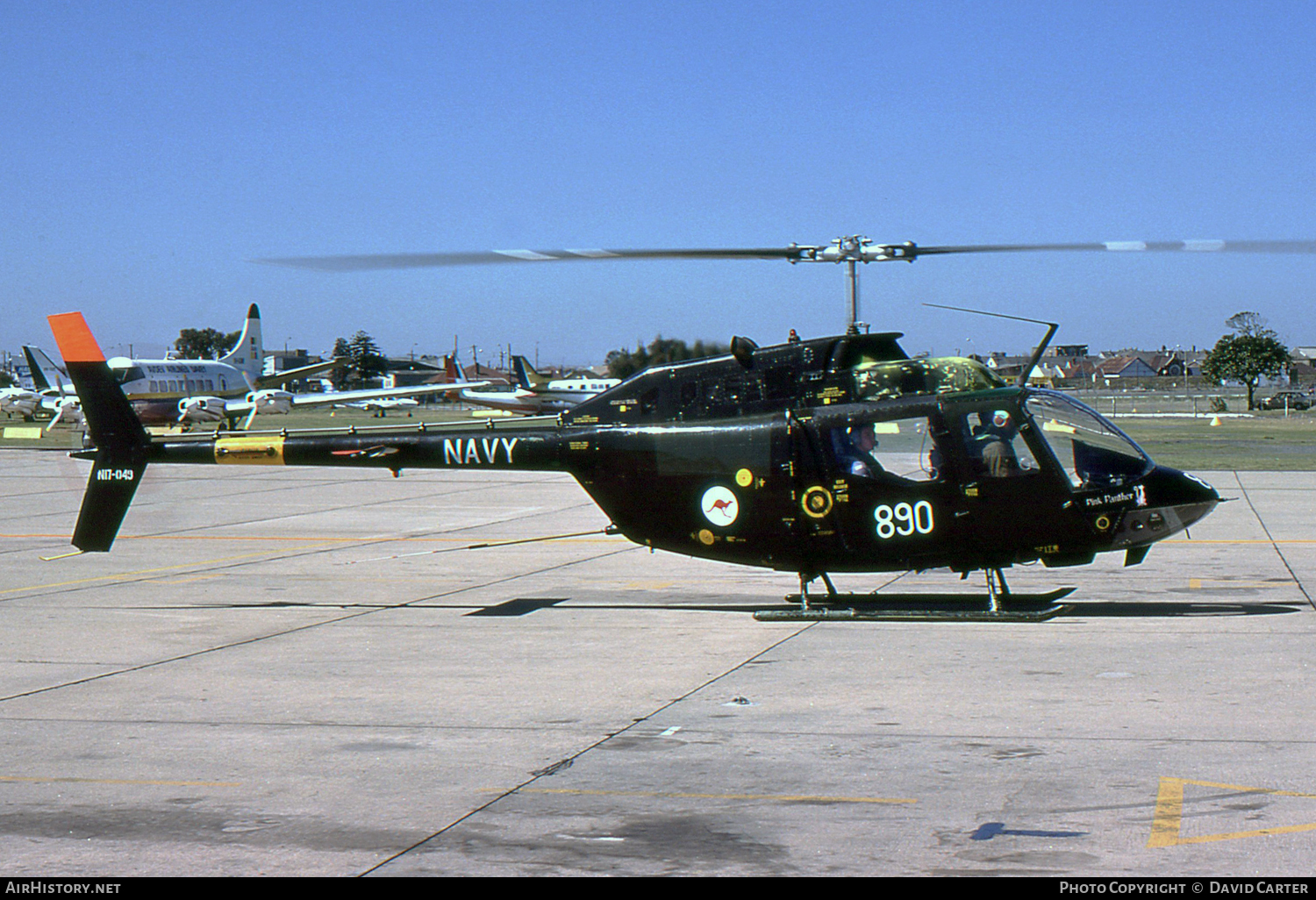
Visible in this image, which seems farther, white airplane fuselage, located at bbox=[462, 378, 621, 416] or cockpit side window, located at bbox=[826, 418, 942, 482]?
white airplane fuselage, located at bbox=[462, 378, 621, 416]

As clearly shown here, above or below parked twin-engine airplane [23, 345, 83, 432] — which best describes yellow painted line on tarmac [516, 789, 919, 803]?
below

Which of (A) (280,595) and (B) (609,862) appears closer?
(B) (609,862)

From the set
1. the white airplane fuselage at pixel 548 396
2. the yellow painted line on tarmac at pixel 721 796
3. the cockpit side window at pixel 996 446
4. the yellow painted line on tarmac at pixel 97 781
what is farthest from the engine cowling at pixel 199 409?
the yellow painted line on tarmac at pixel 721 796

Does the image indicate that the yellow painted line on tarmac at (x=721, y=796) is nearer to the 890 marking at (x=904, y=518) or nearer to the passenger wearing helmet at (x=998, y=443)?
the 890 marking at (x=904, y=518)

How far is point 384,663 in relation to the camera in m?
10.8

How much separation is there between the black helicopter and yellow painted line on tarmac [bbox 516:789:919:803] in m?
5.68

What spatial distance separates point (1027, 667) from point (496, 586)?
713 centimetres

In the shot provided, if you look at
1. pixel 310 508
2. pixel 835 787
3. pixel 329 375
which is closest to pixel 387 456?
pixel 835 787

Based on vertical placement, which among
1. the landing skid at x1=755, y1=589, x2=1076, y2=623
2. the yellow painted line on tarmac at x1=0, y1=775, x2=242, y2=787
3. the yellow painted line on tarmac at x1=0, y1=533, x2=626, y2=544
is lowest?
the yellow painted line on tarmac at x1=0, y1=533, x2=626, y2=544

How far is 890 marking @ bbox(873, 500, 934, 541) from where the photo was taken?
12297 millimetres

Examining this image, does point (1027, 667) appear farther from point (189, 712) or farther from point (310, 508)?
point (310, 508)

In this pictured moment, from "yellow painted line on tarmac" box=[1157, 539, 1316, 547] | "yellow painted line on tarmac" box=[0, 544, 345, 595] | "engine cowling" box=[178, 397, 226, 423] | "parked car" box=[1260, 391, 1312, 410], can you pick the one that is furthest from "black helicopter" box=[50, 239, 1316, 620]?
"parked car" box=[1260, 391, 1312, 410]

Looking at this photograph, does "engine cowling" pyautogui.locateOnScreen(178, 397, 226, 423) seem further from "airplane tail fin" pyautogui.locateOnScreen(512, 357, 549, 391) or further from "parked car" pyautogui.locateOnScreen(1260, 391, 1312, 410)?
"parked car" pyautogui.locateOnScreen(1260, 391, 1312, 410)

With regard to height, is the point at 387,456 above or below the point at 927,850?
above
